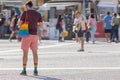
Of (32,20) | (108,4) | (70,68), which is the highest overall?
(108,4)

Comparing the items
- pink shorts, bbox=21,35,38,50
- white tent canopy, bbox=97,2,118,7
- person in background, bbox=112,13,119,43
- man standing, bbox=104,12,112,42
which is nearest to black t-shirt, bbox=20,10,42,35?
pink shorts, bbox=21,35,38,50

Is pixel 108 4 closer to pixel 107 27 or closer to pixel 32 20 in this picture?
pixel 107 27

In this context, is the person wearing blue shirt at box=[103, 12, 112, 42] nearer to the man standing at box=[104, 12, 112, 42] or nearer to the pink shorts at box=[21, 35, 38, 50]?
the man standing at box=[104, 12, 112, 42]

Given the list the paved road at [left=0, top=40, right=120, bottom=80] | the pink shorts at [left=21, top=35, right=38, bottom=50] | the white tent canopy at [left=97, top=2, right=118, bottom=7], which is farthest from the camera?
the white tent canopy at [left=97, top=2, right=118, bottom=7]

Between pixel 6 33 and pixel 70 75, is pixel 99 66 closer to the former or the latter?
pixel 70 75

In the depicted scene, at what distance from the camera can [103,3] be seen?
141 feet

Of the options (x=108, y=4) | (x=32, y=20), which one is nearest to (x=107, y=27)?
(x=108, y=4)

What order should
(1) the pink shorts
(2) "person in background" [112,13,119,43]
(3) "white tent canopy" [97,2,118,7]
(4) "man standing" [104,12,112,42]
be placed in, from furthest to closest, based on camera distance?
(3) "white tent canopy" [97,2,118,7] → (2) "person in background" [112,13,119,43] → (4) "man standing" [104,12,112,42] → (1) the pink shorts

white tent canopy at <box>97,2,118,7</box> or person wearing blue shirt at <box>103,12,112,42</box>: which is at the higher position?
white tent canopy at <box>97,2,118,7</box>

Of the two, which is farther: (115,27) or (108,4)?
(108,4)

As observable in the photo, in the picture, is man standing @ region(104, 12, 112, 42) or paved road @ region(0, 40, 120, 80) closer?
paved road @ region(0, 40, 120, 80)

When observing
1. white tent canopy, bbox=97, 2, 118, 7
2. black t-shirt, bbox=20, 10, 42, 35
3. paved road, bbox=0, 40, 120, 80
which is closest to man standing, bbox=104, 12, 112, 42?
paved road, bbox=0, 40, 120, 80

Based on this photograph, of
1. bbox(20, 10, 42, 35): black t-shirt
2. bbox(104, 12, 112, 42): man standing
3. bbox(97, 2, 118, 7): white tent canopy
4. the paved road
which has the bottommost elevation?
the paved road

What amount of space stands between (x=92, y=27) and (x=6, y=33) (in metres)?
8.01
